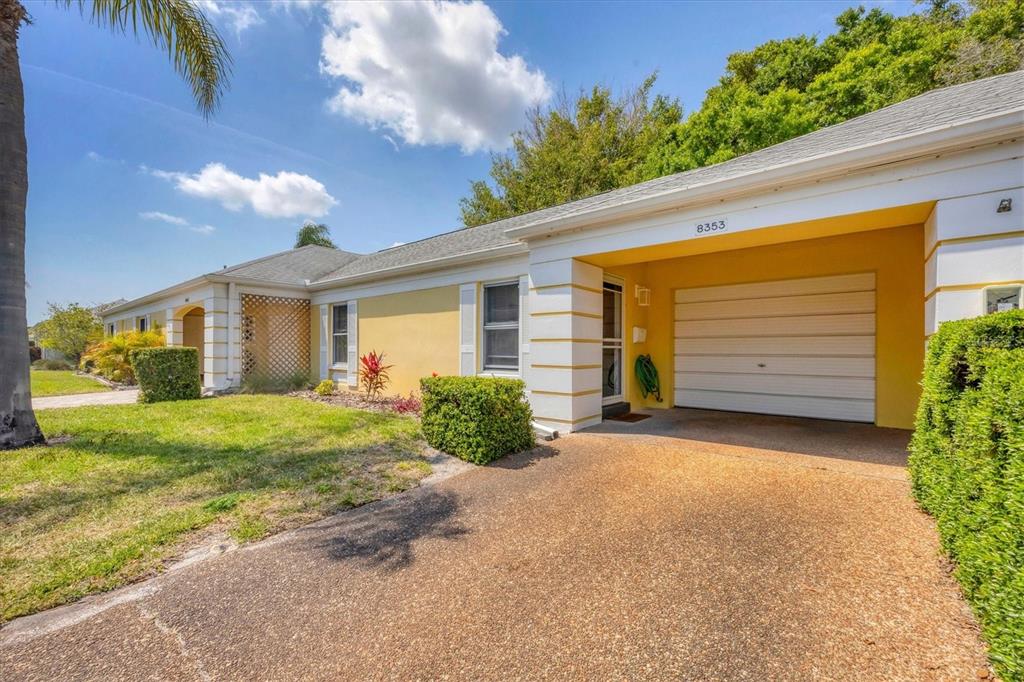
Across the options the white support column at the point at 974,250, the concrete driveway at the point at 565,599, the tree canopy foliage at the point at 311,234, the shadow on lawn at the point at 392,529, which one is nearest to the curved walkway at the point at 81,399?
the shadow on lawn at the point at 392,529

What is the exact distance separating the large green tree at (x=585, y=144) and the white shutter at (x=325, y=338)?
13.5m

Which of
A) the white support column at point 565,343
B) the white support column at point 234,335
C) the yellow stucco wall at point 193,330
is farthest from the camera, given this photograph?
the yellow stucco wall at point 193,330

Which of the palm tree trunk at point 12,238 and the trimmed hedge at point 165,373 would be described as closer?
the palm tree trunk at point 12,238

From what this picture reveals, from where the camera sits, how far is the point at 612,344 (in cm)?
788

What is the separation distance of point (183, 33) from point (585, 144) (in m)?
17.8

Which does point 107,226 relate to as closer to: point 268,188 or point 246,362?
point 268,188

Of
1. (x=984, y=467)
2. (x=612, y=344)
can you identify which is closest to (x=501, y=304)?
(x=612, y=344)

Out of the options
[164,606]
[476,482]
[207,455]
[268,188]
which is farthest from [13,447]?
[268,188]

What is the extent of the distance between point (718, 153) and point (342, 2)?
14.5m

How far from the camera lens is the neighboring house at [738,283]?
3725 mm

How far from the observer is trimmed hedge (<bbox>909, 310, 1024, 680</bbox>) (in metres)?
1.66

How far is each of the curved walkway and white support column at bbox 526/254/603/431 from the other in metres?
10.2

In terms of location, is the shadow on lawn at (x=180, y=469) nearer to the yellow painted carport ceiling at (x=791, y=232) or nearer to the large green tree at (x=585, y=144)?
the yellow painted carport ceiling at (x=791, y=232)

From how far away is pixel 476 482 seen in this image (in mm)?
4336
